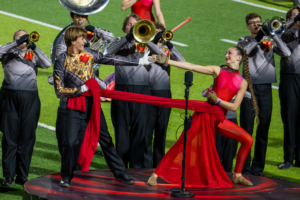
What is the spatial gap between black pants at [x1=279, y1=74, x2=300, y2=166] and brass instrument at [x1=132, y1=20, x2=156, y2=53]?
8.22 feet

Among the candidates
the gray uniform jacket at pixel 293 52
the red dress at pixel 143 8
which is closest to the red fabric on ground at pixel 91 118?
the red dress at pixel 143 8

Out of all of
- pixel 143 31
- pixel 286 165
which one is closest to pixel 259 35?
pixel 143 31

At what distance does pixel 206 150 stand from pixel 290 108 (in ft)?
8.14

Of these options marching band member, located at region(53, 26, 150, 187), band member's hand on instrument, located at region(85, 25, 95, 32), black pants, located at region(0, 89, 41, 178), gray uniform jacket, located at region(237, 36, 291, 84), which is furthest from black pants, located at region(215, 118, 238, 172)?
black pants, located at region(0, 89, 41, 178)

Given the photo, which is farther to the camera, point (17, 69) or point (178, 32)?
point (178, 32)

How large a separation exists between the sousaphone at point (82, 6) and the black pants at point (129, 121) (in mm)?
1334

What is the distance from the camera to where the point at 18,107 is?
7059mm

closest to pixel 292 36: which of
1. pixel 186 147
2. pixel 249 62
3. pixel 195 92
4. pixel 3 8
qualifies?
pixel 249 62

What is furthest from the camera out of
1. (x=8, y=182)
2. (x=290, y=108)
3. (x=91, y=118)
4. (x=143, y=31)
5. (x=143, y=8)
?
(x=143, y=8)

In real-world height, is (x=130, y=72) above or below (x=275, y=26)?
below

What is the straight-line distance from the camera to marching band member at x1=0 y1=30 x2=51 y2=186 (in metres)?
6.97

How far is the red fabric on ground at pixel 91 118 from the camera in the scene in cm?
593

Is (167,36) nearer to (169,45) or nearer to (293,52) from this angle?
(169,45)

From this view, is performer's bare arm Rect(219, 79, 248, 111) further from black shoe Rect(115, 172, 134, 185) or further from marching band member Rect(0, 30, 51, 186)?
marching band member Rect(0, 30, 51, 186)
